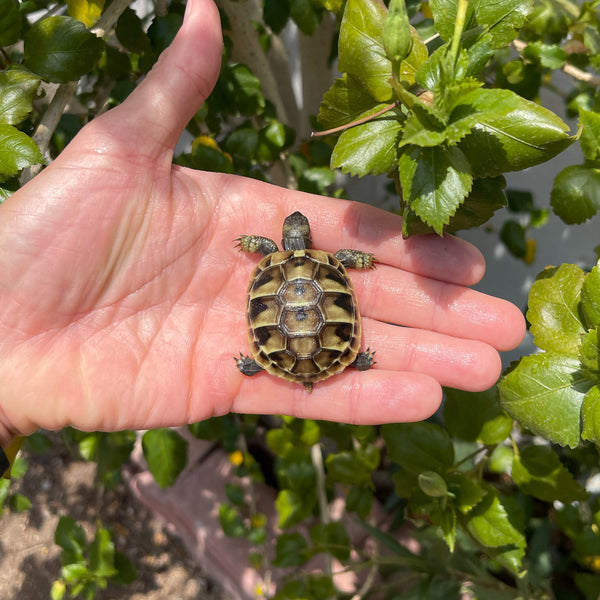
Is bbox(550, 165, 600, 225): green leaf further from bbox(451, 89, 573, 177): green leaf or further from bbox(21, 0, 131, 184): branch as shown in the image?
bbox(21, 0, 131, 184): branch

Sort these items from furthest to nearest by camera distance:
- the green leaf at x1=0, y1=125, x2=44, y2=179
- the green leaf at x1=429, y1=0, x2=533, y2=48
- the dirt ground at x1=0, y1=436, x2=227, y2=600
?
the dirt ground at x1=0, y1=436, x2=227, y2=600, the green leaf at x1=0, y1=125, x2=44, y2=179, the green leaf at x1=429, y1=0, x2=533, y2=48

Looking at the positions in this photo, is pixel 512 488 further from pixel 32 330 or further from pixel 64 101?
pixel 64 101

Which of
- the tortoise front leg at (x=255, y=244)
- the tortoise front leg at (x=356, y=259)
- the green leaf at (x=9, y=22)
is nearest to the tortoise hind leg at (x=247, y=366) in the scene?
the tortoise front leg at (x=255, y=244)

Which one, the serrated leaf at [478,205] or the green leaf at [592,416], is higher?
the serrated leaf at [478,205]

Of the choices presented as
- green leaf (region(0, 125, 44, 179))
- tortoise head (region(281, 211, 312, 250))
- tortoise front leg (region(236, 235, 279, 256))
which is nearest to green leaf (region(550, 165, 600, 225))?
tortoise head (region(281, 211, 312, 250))

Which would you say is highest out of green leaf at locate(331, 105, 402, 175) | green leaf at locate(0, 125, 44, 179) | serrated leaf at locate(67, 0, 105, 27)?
serrated leaf at locate(67, 0, 105, 27)

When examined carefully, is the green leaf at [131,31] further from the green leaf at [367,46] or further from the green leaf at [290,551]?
the green leaf at [290,551]
